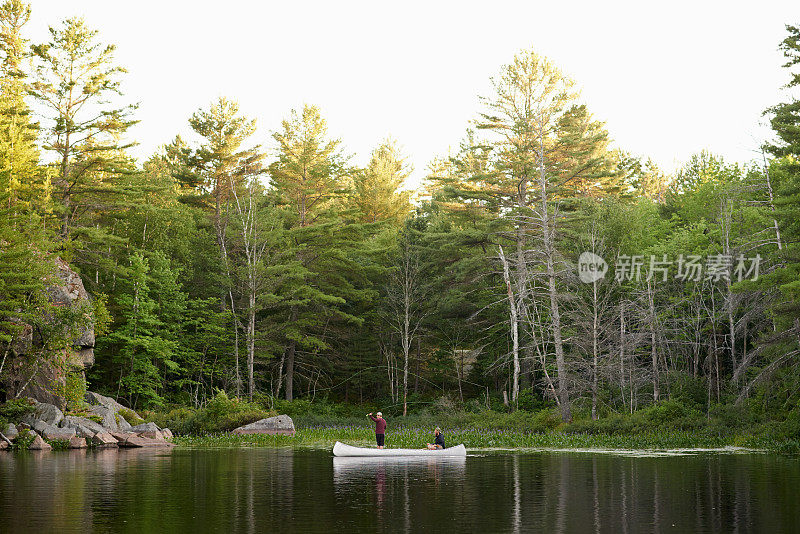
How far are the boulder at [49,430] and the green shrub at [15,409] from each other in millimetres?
690

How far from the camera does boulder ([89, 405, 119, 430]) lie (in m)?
37.0

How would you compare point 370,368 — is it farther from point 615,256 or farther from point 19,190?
point 19,190

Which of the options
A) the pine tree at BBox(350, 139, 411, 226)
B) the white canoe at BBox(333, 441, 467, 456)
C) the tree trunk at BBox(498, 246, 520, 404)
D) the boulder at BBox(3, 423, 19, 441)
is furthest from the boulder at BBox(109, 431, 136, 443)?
the pine tree at BBox(350, 139, 411, 226)

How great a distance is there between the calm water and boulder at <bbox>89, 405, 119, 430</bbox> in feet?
38.5

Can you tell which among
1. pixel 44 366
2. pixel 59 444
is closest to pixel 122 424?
pixel 44 366

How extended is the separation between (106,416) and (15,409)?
14.9 ft

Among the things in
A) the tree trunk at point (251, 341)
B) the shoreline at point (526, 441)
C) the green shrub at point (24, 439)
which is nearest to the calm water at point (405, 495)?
the shoreline at point (526, 441)

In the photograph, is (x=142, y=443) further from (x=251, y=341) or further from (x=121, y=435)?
(x=251, y=341)

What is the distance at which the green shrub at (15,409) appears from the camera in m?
33.6

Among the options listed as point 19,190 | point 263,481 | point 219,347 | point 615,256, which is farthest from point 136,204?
point 263,481

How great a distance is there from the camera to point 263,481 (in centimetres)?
1833

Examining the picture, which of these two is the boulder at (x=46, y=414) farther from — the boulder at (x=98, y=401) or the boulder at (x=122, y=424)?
the boulder at (x=98, y=401)

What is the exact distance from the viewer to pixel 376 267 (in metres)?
53.0

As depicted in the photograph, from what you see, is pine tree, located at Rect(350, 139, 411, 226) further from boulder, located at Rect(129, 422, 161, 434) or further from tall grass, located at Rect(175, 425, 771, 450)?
boulder, located at Rect(129, 422, 161, 434)
